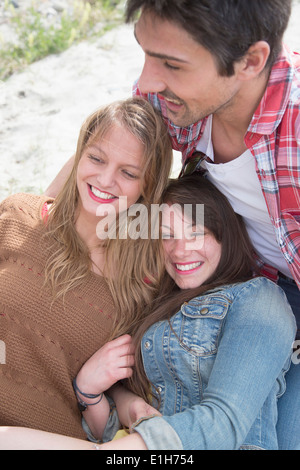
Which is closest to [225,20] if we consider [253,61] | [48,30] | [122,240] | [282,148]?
[253,61]

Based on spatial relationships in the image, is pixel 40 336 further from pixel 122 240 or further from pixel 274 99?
pixel 274 99

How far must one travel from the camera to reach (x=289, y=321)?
1.98 metres

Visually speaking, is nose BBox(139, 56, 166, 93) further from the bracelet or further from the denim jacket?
the bracelet

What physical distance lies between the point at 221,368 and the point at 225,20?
1.14m

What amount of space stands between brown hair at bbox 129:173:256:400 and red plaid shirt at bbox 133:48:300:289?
0.67 feet

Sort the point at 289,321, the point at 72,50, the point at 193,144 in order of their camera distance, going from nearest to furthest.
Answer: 1. the point at 289,321
2. the point at 193,144
3. the point at 72,50

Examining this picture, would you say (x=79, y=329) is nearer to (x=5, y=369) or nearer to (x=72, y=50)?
(x=5, y=369)

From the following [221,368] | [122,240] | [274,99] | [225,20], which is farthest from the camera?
[122,240]

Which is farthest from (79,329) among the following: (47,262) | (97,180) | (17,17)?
(17,17)

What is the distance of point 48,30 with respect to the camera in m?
4.72

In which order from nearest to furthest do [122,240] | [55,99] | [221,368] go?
[221,368], [122,240], [55,99]

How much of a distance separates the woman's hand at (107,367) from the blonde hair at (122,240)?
0.07 meters

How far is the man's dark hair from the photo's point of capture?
1727 mm

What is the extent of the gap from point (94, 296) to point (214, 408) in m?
0.74
